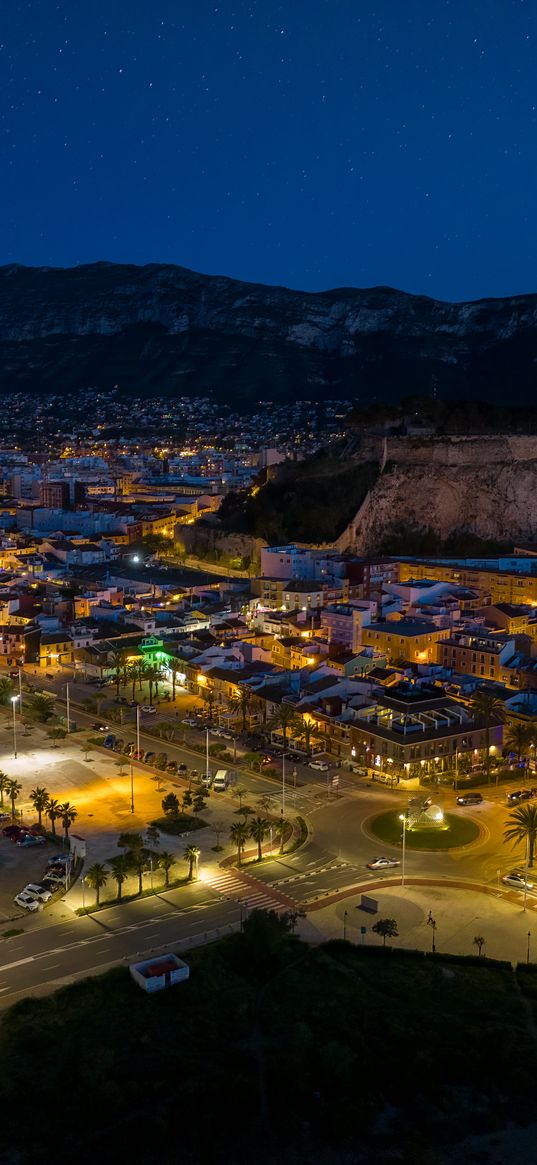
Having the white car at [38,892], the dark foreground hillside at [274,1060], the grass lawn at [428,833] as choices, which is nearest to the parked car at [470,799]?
the grass lawn at [428,833]

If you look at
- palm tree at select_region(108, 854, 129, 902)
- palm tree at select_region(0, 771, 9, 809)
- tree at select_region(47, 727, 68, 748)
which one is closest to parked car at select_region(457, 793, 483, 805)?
palm tree at select_region(108, 854, 129, 902)

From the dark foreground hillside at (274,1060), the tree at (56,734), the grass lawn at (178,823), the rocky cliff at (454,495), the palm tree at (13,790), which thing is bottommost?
the dark foreground hillside at (274,1060)

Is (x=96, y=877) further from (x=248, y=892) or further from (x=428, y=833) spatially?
(x=428, y=833)

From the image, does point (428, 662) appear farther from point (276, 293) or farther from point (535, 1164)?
point (276, 293)

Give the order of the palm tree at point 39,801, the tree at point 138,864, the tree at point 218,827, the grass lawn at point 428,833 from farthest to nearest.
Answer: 1. the palm tree at point 39,801
2. the tree at point 218,827
3. the grass lawn at point 428,833
4. the tree at point 138,864

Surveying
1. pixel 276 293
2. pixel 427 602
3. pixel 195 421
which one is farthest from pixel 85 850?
pixel 276 293

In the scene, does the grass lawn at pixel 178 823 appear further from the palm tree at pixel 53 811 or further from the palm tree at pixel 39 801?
the palm tree at pixel 39 801

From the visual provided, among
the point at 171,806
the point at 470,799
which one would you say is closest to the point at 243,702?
the point at 171,806
